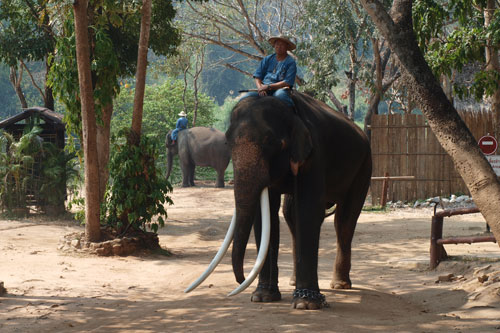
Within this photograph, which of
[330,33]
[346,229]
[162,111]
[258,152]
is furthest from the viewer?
Result: [162,111]

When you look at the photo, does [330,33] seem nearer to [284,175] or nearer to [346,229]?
[346,229]

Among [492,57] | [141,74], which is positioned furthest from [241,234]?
[492,57]

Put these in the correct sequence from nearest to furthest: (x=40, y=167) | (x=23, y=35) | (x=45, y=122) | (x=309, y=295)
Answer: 1. (x=309, y=295)
2. (x=40, y=167)
3. (x=23, y=35)
4. (x=45, y=122)

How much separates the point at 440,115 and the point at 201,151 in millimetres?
17841

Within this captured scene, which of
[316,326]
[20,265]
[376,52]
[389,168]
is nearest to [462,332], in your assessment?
[316,326]

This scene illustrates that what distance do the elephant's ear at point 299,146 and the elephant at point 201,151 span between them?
16821 mm

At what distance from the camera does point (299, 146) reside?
18.4ft

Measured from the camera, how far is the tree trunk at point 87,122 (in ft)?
31.4

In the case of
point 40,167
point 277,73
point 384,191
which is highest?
point 277,73

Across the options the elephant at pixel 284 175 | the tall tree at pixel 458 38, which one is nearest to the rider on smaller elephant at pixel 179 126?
the tall tree at pixel 458 38

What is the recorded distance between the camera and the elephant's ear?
18.4 ft

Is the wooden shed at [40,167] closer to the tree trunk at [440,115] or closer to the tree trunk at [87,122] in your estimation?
the tree trunk at [87,122]

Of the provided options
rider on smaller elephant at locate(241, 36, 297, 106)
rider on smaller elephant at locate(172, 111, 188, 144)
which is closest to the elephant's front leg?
rider on smaller elephant at locate(241, 36, 297, 106)

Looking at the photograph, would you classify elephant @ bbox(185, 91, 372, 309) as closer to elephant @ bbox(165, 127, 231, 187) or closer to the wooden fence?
the wooden fence
